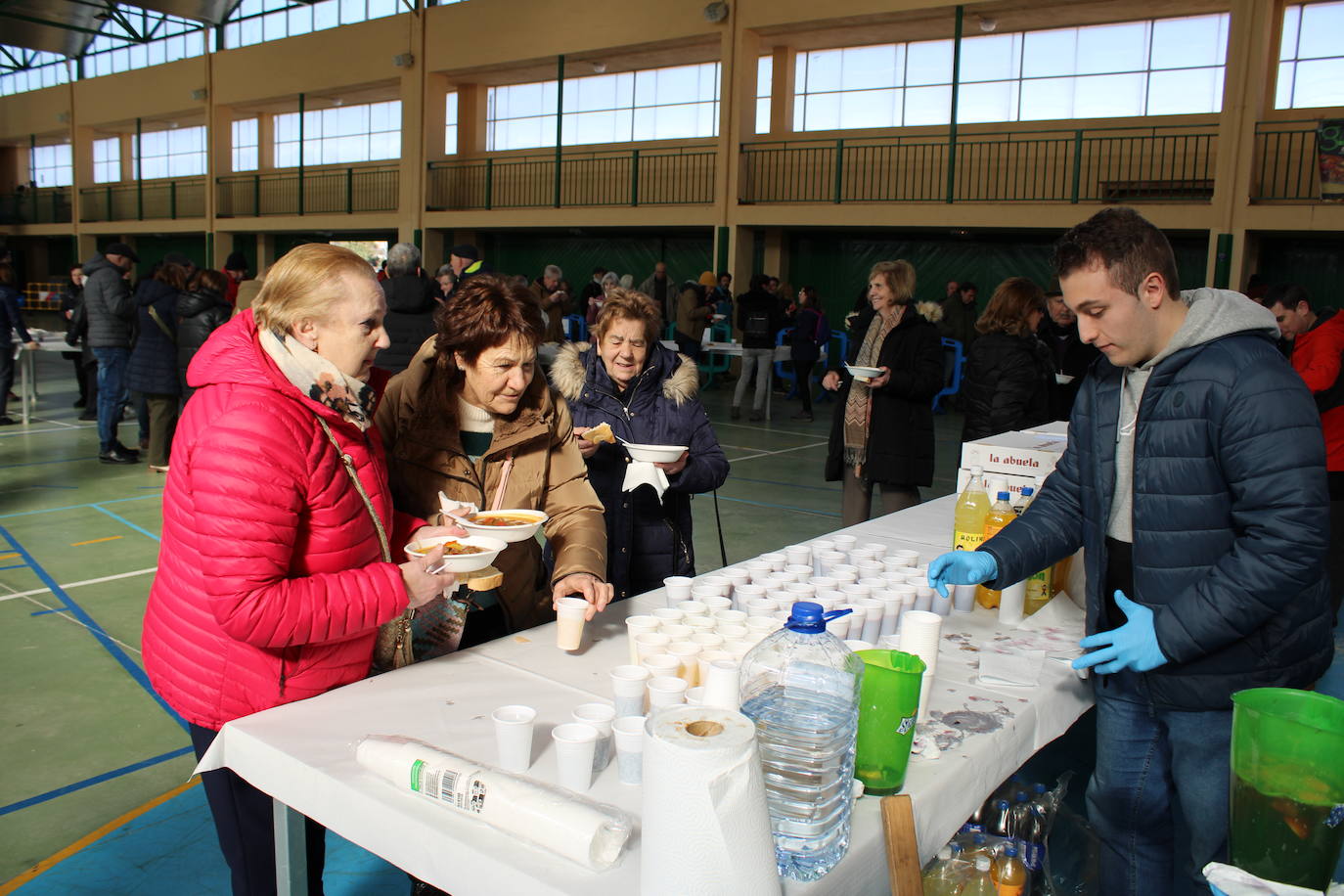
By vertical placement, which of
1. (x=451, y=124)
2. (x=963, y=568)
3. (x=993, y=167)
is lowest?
(x=963, y=568)

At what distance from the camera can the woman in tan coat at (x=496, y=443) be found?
2.43 m

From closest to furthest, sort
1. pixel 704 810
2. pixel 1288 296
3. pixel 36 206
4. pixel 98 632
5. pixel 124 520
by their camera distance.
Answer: pixel 704 810 < pixel 98 632 < pixel 1288 296 < pixel 124 520 < pixel 36 206

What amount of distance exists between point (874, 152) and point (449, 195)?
896 centimetres

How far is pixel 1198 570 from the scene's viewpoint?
2.00m

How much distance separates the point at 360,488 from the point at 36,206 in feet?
109

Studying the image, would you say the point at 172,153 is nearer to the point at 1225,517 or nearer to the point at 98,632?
the point at 98,632

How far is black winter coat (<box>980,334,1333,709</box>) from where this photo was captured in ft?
6.12

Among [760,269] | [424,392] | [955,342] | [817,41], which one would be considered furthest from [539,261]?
[424,392]

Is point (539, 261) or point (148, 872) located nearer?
point (148, 872)

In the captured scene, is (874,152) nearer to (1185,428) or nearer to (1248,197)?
(1248,197)

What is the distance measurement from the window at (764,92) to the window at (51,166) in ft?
74.4

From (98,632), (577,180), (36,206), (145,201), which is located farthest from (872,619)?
(36,206)

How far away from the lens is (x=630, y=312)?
3.36 m

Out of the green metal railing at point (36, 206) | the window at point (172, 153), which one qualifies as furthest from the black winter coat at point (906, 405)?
the green metal railing at point (36, 206)
